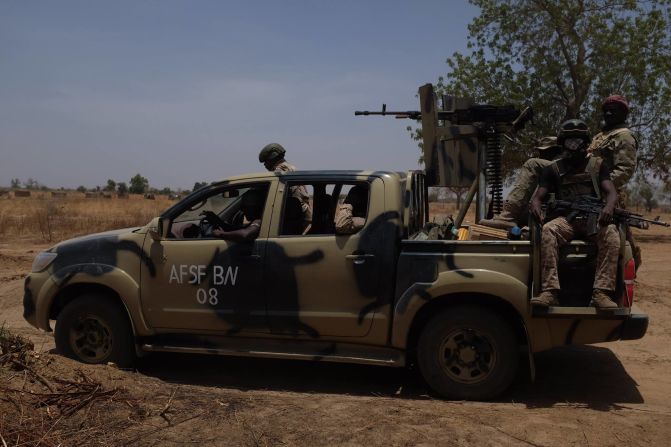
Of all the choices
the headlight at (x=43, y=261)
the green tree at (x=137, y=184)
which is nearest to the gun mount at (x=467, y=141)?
the headlight at (x=43, y=261)

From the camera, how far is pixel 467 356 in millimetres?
4645

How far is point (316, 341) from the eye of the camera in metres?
4.93

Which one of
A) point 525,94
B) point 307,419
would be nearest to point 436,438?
point 307,419

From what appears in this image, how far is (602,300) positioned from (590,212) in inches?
27.0

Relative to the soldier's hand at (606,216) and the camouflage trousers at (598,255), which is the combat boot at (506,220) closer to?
the camouflage trousers at (598,255)

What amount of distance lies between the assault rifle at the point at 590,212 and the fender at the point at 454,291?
0.71 metres

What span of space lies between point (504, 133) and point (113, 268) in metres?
4.45

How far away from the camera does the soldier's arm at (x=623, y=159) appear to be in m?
5.25

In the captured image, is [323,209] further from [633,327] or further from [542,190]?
[633,327]

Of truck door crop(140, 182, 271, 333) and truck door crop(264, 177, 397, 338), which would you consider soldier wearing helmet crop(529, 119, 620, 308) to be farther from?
truck door crop(140, 182, 271, 333)

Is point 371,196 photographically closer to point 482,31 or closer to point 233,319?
point 233,319

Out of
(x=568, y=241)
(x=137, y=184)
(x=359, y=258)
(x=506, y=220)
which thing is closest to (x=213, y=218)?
(x=359, y=258)

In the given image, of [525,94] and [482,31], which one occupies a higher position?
[482,31]

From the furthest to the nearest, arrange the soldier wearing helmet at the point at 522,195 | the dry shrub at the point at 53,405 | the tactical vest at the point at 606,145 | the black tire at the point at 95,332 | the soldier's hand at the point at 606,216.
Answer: the soldier wearing helmet at the point at 522,195
the tactical vest at the point at 606,145
the black tire at the point at 95,332
the soldier's hand at the point at 606,216
the dry shrub at the point at 53,405
